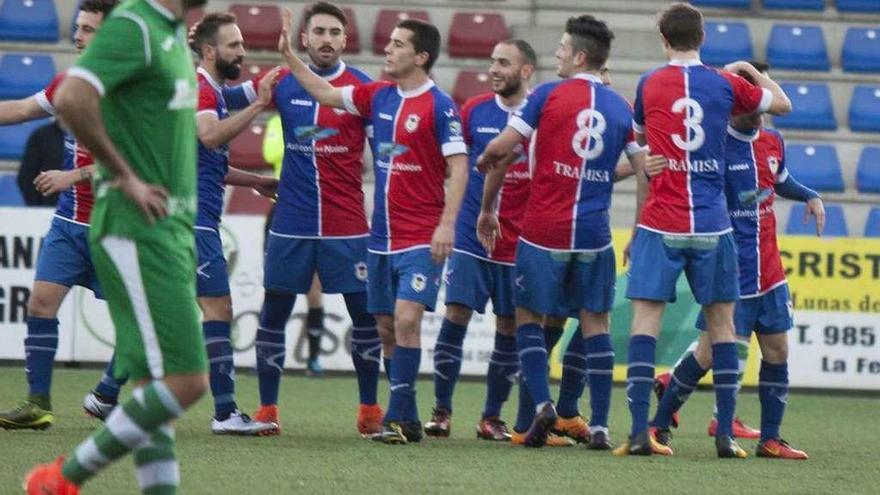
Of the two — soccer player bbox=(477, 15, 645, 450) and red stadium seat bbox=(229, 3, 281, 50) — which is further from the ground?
red stadium seat bbox=(229, 3, 281, 50)

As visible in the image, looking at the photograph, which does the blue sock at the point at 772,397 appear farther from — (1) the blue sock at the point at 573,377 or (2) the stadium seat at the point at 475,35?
(2) the stadium seat at the point at 475,35

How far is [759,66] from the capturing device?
31.2 ft

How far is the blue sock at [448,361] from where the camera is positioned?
9484mm

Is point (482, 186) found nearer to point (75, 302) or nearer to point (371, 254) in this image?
point (371, 254)

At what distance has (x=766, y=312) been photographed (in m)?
9.05

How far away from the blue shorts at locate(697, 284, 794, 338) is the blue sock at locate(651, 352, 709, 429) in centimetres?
31

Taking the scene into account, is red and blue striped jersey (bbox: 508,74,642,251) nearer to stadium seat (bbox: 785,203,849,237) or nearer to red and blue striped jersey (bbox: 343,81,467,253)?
red and blue striped jersey (bbox: 343,81,467,253)

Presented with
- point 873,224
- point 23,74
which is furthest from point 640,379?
point 23,74

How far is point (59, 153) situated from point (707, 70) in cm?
732

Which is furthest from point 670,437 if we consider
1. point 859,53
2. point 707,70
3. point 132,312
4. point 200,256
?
point 859,53

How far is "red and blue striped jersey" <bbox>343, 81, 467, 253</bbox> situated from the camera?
347 inches

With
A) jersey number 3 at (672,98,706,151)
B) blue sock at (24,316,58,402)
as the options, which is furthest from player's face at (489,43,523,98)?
blue sock at (24,316,58,402)

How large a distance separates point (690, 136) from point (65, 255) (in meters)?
3.26

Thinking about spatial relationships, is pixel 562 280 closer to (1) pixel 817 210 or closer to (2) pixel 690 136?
(2) pixel 690 136
